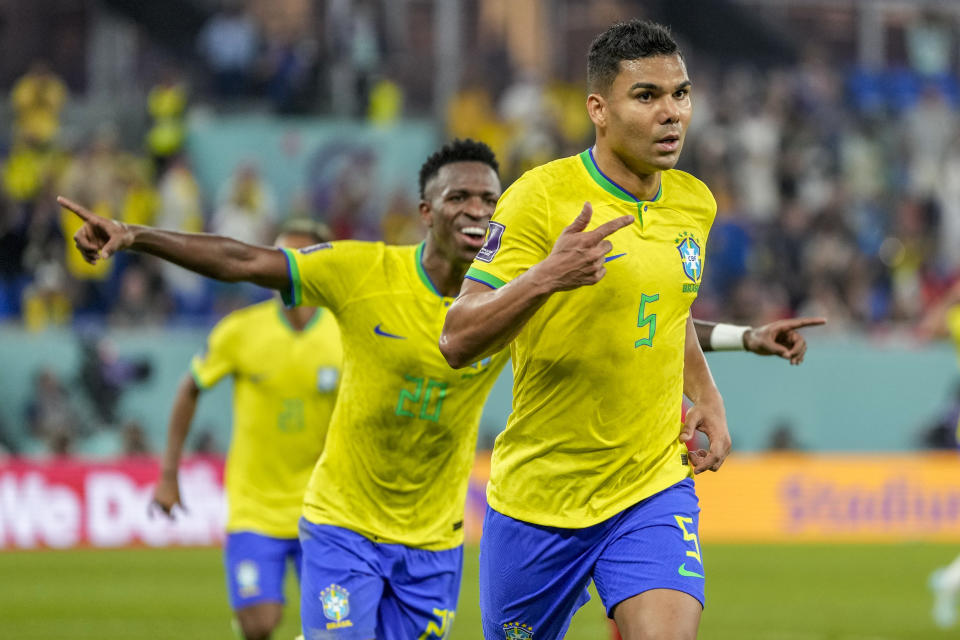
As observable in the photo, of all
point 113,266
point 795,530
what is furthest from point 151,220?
point 795,530

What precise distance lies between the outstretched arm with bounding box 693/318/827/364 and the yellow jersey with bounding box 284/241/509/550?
1.01m

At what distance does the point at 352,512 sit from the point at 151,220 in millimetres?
13957

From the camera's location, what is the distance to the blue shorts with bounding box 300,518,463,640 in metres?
6.68

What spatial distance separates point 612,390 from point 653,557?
62 cm

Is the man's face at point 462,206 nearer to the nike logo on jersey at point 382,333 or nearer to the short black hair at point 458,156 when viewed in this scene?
the short black hair at point 458,156

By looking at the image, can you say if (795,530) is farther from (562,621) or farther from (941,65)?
(562,621)

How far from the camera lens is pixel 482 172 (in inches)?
274

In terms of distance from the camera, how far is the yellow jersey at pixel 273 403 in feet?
29.9

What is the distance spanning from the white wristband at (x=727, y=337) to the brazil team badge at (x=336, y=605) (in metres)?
1.91

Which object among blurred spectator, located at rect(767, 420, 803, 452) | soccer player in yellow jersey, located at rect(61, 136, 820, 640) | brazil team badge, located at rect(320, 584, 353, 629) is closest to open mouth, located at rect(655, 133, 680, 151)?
soccer player in yellow jersey, located at rect(61, 136, 820, 640)

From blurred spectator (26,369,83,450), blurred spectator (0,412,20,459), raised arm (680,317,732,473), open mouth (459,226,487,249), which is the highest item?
open mouth (459,226,487,249)

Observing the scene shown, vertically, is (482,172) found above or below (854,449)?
above

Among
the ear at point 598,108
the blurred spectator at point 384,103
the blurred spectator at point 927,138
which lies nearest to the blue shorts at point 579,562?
the ear at point 598,108

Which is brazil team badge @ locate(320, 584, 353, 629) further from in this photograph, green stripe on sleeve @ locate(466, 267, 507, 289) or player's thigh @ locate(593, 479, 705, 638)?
green stripe on sleeve @ locate(466, 267, 507, 289)
